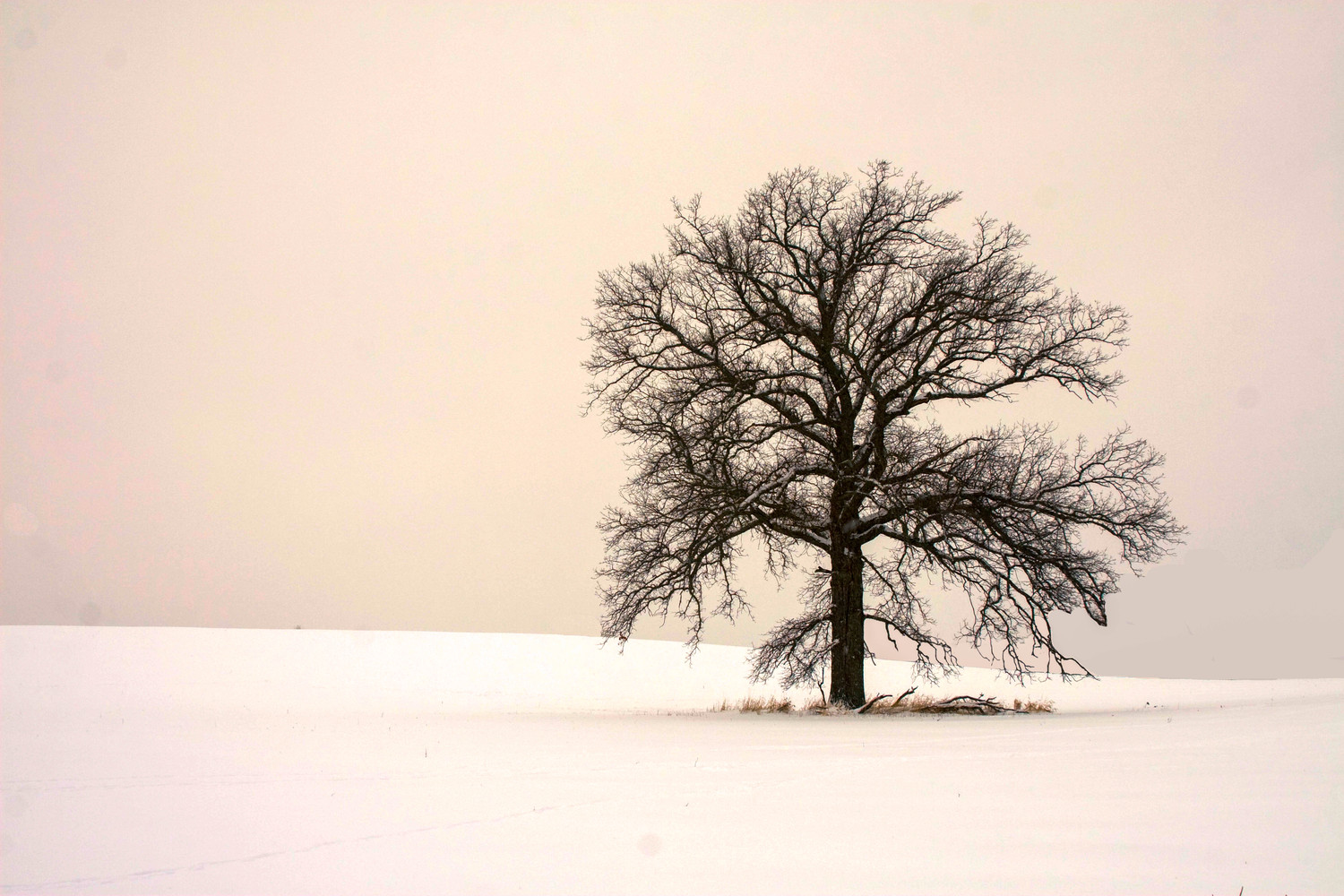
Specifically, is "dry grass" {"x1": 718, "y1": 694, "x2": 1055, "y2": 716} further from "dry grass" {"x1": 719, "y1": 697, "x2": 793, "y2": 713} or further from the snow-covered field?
the snow-covered field

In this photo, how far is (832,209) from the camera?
775 inches

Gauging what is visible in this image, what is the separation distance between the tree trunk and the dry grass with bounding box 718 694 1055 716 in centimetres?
37

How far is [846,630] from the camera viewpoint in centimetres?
1908

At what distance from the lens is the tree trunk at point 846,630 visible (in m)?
19.0

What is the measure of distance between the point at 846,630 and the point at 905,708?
6.00 ft

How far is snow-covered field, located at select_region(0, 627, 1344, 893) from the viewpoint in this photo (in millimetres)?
5613

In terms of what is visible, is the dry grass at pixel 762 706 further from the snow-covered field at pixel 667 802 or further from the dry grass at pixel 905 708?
the snow-covered field at pixel 667 802

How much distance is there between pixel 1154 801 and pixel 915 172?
14341 millimetres

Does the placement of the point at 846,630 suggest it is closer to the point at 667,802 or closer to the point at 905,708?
the point at 905,708

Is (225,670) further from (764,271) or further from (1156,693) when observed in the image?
(1156,693)

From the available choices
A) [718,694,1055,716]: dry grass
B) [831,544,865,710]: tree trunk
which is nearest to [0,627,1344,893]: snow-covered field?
[718,694,1055,716]: dry grass

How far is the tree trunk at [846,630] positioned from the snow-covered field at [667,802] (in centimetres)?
184

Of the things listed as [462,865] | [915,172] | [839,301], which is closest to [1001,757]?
[462,865]

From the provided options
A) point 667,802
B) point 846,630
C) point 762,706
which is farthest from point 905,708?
point 667,802
